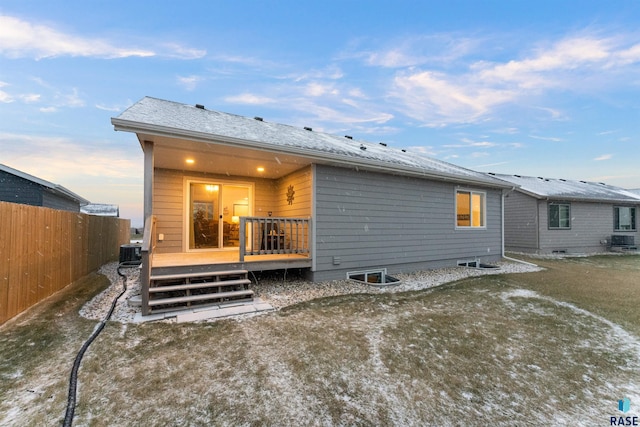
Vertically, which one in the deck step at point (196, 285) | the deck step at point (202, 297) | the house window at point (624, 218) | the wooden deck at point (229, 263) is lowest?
the deck step at point (202, 297)

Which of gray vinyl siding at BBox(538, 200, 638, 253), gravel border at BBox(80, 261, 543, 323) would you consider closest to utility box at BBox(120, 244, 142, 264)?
gravel border at BBox(80, 261, 543, 323)

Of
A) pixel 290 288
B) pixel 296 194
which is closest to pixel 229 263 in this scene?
pixel 290 288

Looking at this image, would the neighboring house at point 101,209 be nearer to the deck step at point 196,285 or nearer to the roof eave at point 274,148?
the roof eave at point 274,148

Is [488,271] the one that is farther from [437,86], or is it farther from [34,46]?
[34,46]

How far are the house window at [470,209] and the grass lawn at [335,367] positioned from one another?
4.56 meters

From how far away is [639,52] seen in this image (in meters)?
9.32

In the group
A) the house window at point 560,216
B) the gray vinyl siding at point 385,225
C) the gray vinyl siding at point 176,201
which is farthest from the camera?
the house window at point 560,216

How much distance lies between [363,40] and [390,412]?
38.5ft

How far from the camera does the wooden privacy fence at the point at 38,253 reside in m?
3.88

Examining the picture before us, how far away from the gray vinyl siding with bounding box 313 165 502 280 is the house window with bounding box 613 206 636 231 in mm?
11704

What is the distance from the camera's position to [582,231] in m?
13.6

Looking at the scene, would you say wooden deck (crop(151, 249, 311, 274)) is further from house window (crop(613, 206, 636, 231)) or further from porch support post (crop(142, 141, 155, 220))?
house window (crop(613, 206, 636, 231))

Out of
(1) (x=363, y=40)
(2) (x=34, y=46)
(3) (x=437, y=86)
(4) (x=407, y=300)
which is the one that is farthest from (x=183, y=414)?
(3) (x=437, y=86)

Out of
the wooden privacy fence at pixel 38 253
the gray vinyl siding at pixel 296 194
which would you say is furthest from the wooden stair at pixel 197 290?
the gray vinyl siding at pixel 296 194
